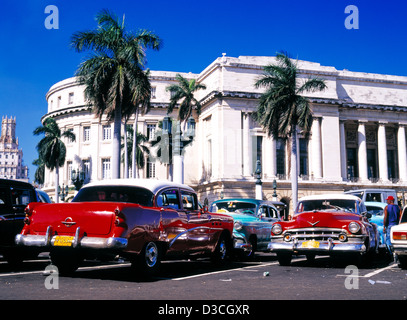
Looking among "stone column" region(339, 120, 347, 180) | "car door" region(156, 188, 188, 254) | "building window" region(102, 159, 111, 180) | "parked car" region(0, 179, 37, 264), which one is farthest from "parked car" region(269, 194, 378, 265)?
"building window" region(102, 159, 111, 180)

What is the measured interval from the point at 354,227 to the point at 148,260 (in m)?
4.93

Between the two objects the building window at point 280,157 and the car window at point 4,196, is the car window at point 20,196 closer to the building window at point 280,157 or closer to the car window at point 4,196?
the car window at point 4,196

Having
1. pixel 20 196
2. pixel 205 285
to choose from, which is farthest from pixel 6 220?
pixel 205 285

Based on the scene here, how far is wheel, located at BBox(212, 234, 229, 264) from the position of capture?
11.4 m

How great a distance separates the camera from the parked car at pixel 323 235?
10.6 metres

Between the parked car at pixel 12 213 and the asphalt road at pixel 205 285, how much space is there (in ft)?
1.68

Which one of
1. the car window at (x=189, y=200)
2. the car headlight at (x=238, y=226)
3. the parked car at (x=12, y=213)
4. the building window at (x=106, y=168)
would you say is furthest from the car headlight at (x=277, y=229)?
the building window at (x=106, y=168)

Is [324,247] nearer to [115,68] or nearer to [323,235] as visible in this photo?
[323,235]

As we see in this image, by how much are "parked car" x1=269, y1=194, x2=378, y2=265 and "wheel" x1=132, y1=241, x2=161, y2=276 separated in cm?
363

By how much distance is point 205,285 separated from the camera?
26.0 ft

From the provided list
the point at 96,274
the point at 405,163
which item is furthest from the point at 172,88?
the point at 96,274

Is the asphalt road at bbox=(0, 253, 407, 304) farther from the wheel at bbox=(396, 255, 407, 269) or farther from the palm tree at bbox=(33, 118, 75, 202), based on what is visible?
the palm tree at bbox=(33, 118, 75, 202)

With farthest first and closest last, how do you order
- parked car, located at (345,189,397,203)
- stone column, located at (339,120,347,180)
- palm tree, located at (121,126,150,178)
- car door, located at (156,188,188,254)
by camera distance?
stone column, located at (339,120,347,180), palm tree, located at (121,126,150,178), parked car, located at (345,189,397,203), car door, located at (156,188,188,254)
